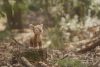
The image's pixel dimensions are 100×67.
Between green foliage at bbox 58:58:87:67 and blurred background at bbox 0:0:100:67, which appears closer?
green foliage at bbox 58:58:87:67

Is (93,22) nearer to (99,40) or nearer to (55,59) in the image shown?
(99,40)

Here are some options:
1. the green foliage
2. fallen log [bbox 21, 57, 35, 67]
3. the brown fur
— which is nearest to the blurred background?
the brown fur

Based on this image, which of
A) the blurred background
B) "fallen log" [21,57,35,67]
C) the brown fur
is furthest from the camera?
the blurred background

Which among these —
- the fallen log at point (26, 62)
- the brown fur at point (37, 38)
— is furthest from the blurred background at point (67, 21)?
the fallen log at point (26, 62)

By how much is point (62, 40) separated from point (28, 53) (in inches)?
108

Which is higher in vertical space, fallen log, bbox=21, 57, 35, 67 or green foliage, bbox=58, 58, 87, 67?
fallen log, bbox=21, 57, 35, 67

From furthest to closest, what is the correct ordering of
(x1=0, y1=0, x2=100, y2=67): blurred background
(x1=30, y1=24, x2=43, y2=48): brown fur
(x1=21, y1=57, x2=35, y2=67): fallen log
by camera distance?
(x1=0, y1=0, x2=100, y2=67): blurred background → (x1=30, y1=24, x2=43, y2=48): brown fur → (x1=21, y1=57, x2=35, y2=67): fallen log

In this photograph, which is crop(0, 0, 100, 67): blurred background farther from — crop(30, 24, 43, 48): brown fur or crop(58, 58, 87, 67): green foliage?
crop(58, 58, 87, 67): green foliage

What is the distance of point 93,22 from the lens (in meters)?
8.41

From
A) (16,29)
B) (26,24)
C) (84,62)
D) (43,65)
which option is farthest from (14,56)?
(26,24)

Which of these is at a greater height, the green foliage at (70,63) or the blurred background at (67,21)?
the green foliage at (70,63)

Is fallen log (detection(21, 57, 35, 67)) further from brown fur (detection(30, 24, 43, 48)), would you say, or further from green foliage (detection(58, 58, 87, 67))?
brown fur (detection(30, 24, 43, 48))

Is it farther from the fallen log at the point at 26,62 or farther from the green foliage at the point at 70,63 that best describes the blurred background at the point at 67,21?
the fallen log at the point at 26,62

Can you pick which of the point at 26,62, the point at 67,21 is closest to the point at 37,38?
the point at 26,62
